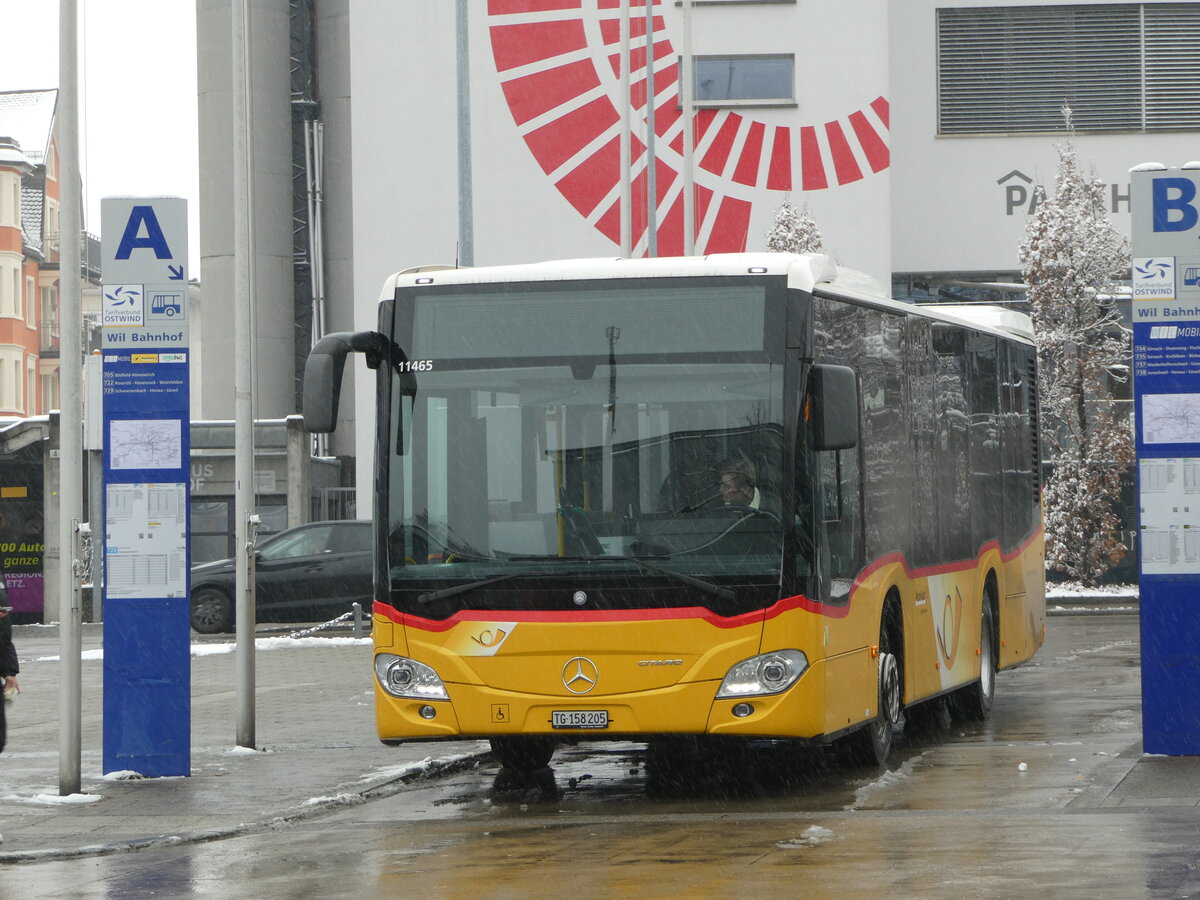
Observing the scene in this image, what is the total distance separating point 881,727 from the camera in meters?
12.8

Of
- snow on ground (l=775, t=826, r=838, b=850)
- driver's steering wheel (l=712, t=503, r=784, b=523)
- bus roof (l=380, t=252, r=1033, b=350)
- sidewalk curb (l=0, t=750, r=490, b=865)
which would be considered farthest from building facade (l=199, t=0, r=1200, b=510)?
snow on ground (l=775, t=826, r=838, b=850)

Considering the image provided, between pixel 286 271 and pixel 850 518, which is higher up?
pixel 286 271

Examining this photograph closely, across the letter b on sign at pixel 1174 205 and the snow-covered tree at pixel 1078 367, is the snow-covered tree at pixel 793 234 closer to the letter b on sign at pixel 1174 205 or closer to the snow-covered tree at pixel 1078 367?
the snow-covered tree at pixel 1078 367

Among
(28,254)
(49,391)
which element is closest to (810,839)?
(28,254)

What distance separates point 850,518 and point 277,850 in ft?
13.0

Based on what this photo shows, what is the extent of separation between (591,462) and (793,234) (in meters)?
25.9

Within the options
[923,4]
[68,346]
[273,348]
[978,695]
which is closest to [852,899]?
[68,346]

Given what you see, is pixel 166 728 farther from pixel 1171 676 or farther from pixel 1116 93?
pixel 1116 93

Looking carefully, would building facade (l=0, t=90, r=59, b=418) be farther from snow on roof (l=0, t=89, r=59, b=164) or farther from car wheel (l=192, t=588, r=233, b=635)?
car wheel (l=192, t=588, r=233, b=635)

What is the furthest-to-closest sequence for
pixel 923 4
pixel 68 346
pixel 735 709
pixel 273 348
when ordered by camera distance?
pixel 273 348 → pixel 923 4 → pixel 68 346 → pixel 735 709

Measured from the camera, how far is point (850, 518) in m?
12.0

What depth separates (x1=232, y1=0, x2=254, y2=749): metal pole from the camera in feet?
45.5

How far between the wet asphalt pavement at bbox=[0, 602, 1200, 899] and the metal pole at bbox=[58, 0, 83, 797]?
1.60ft

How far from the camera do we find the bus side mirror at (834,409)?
1098cm
